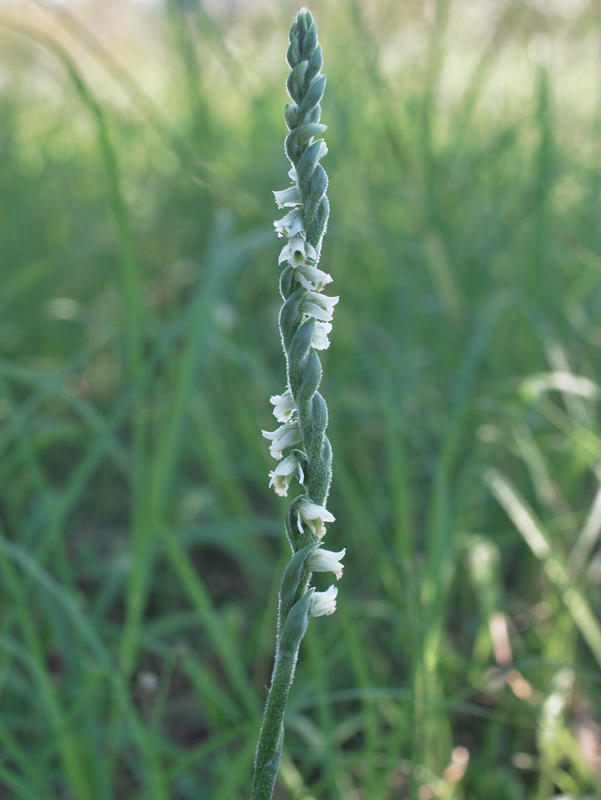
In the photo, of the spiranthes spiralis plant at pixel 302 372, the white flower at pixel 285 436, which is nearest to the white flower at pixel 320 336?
the spiranthes spiralis plant at pixel 302 372

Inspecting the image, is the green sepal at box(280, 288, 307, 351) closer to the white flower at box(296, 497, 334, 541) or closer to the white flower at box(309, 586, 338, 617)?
the white flower at box(296, 497, 334, 541)

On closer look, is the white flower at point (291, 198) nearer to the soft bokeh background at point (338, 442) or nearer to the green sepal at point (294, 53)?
the green sepal at point (294, 53)

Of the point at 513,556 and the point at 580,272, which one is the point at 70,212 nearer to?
the point at 580,272

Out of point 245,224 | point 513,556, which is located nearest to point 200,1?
point 245,224

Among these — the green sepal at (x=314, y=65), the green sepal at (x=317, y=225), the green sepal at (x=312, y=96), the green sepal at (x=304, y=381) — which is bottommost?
the green sepal at (x=304, y=381)

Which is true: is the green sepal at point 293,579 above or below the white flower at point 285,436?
below

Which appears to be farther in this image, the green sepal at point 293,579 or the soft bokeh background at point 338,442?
the soft bokeh background at point 338,442
